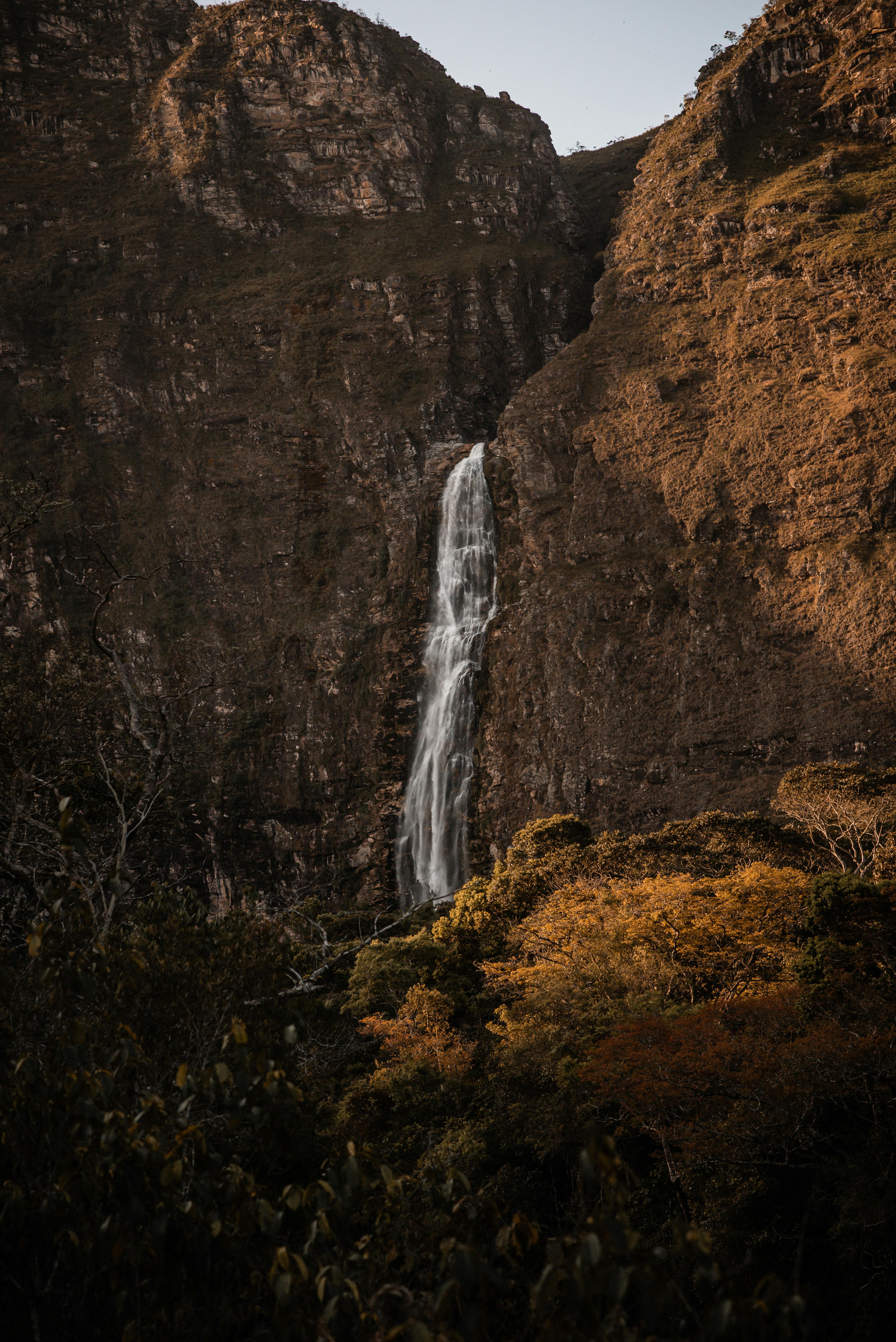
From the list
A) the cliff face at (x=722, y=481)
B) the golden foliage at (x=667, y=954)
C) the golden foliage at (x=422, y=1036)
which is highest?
the cliff face at (x=722, y=481)

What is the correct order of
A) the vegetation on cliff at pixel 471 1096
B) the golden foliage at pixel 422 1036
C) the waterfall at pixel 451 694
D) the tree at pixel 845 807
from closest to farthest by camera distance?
the vegetation on cliff at pixel 471 1096
the golden foliage at pixel 422 1036
the tree at pixel 845 807
the waterfall at pixel 451 694

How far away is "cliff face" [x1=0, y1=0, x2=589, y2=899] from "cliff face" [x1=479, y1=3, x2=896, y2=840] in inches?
356

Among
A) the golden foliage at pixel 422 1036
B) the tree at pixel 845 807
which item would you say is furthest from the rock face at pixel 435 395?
the golden foliage at pixel 422 1036

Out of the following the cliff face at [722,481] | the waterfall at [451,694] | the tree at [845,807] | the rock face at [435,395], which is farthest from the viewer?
the waterfall at [451,694]

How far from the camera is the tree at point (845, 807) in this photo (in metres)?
34.8

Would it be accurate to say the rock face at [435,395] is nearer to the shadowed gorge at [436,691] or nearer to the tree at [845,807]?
the shadowed gorge at [436,691]

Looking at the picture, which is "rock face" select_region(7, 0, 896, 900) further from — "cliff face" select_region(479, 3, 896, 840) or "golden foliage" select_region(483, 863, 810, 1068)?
"golden foliage" select_region(483, 863, 810, 1068)

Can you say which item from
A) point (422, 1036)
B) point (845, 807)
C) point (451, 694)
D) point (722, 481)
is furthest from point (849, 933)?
point (722, 481)

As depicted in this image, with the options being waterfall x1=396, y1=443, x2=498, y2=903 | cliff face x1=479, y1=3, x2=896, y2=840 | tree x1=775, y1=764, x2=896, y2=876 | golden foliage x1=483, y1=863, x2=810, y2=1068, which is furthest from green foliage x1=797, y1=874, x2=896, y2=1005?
waterfall x1=396, y1=443, x2=498, y2=903

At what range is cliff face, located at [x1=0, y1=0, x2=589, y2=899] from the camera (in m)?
63.1

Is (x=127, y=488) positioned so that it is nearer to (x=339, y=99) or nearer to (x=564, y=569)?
(x=564, y=569)

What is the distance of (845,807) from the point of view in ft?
117

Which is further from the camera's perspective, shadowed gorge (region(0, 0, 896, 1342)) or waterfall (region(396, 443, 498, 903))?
waterfall (region(396, 443, 498, 903))

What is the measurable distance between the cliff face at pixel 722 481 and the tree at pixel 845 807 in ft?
26.8
